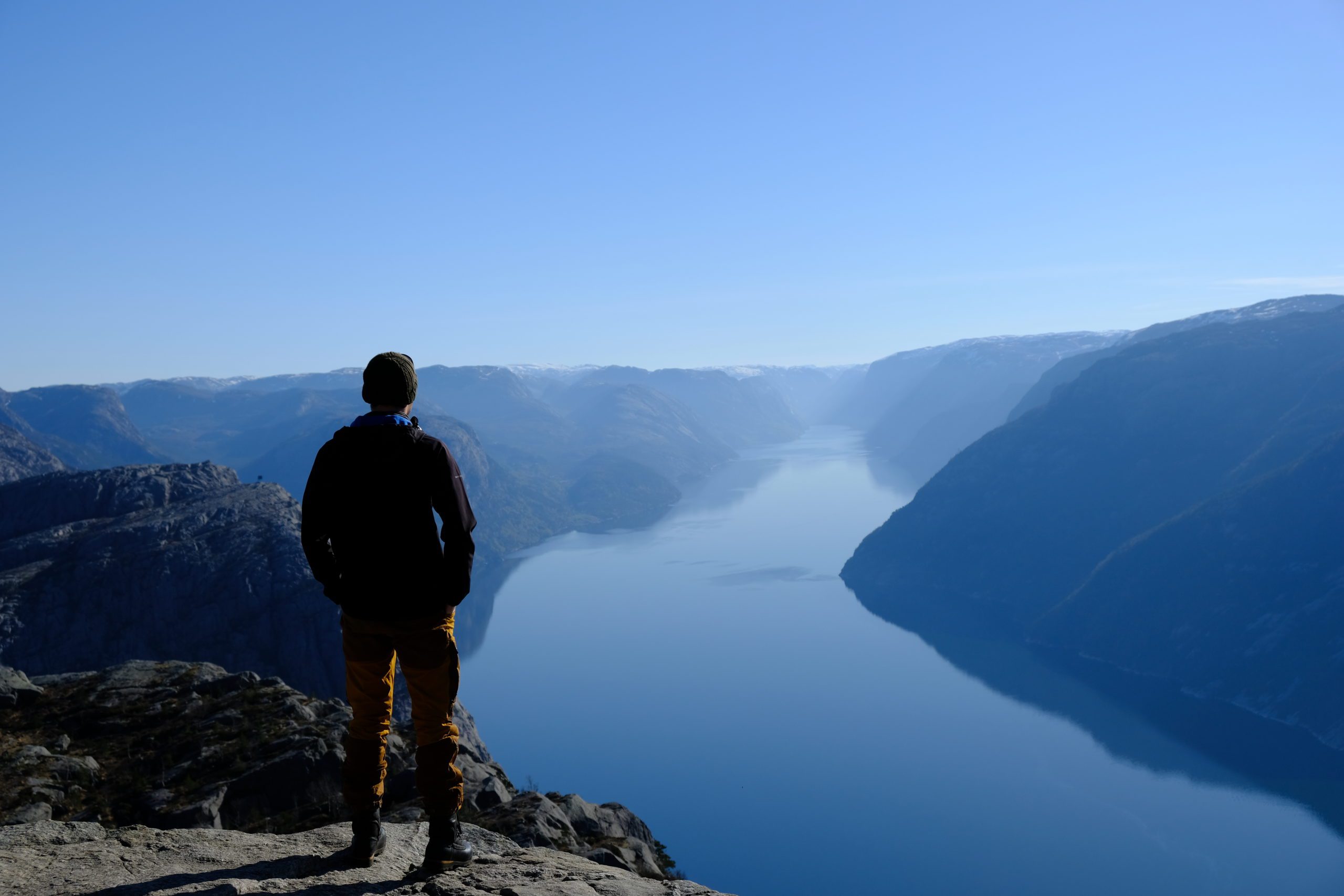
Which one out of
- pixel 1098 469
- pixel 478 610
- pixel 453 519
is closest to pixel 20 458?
pixel 478 610

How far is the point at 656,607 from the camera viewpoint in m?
139

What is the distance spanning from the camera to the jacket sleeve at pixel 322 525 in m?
5.26

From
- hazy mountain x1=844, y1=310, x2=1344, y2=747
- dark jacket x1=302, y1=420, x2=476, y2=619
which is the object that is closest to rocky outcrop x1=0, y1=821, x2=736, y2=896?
dark jacket x1=302, y1=420, x2=476, y2=619

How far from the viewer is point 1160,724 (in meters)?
100

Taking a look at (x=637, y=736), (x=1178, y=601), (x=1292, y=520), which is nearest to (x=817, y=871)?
(x=637, y=736)

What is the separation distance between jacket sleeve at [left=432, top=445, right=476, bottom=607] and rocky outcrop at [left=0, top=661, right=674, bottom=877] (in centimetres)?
395

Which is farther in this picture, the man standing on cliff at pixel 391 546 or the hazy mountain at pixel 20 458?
the hazy mountain at pixel 20 458

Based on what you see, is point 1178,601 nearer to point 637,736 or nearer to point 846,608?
point 846,608

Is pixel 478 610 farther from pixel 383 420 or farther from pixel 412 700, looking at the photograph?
pixel 383 420

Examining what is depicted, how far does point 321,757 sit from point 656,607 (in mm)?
130274

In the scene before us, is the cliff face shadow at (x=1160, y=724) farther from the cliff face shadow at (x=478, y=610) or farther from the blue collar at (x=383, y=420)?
the blue collar at (x=383, y=420)

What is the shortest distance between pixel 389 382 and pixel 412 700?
2209 millimetres

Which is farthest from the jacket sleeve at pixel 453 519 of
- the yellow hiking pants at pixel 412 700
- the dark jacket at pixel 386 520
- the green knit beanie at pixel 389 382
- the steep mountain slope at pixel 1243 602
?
the steep mountain slope at pixel 1243 602

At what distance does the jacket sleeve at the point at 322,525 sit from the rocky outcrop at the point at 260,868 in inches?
77.3
